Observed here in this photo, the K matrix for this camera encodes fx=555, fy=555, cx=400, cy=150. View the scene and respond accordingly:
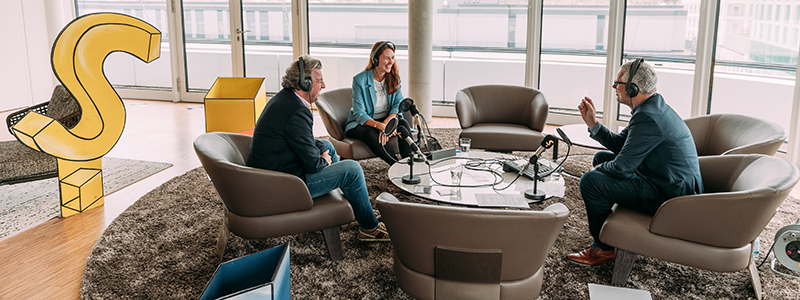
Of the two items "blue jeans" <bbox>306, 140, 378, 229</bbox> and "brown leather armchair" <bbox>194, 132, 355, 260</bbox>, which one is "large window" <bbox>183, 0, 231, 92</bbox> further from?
"blue jeans" <bbox>306, 140, 378, 229</bbox>

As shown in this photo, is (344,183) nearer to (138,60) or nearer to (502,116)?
(502,116)

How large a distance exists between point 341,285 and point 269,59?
6044 millimetres

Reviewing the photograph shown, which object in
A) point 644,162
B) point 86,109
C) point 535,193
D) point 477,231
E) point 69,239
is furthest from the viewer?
point 86,109

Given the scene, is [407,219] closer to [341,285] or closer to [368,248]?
[341,285]

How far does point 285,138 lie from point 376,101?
177 centimetres

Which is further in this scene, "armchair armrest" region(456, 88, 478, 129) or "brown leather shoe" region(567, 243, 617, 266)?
"armchair armrest" region(456, 88, 478, 129)

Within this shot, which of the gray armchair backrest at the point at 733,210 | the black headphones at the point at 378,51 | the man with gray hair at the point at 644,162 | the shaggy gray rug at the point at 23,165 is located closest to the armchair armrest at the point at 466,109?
the black headphones at the point at 378,51

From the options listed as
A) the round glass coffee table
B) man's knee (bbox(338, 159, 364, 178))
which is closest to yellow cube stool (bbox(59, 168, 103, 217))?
man's knee (bbox(338, 159, 364, 178))

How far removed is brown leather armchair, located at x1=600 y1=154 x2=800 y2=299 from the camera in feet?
Answer: 8.05

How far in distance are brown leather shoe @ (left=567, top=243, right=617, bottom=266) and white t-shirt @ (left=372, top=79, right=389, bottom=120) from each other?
2.20 m

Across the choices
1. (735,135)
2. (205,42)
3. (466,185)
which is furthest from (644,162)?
(205,42)

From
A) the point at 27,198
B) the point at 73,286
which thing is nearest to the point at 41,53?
the point at 27,198

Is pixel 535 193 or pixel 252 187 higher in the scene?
pixel 252 187

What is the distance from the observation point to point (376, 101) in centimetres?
475
